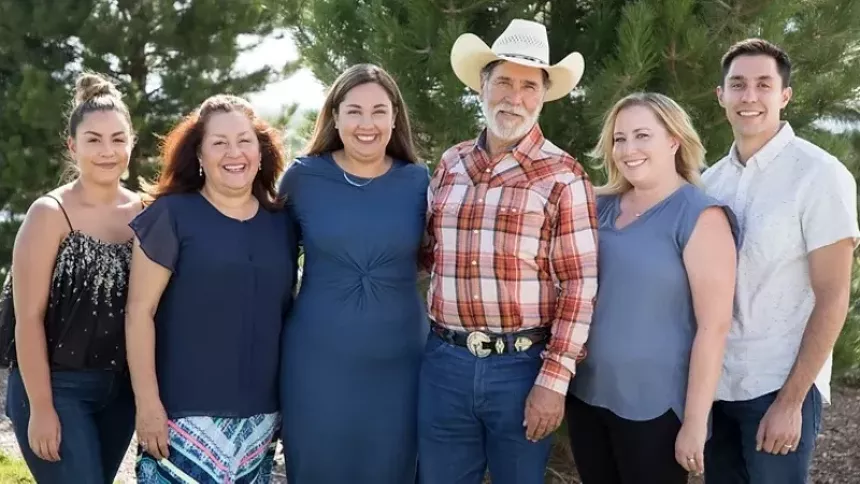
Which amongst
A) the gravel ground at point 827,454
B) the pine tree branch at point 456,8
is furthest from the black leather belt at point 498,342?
the gravel ground at point 827,454

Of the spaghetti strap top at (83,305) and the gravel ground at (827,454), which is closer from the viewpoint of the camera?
the spaghetti strap top at (83,305)

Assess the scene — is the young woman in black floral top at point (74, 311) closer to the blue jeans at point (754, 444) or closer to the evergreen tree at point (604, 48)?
the evergreen tree at point (604, 48)

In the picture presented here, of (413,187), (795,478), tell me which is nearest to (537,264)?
(413,187)

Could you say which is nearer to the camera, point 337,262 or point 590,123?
point 337,262

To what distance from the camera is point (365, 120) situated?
3.01 meters

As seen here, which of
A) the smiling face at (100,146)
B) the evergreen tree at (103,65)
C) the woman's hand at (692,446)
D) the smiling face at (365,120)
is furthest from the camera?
the evergreen tree at (103,65)

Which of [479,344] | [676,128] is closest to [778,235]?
[676,128]

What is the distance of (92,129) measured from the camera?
2865mm

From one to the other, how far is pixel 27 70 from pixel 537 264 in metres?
6.44

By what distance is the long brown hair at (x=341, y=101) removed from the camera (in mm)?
3043

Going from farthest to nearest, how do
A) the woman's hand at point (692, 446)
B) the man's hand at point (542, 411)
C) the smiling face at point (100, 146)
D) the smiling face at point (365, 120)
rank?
the smiling face at point (365, 120), the smiling face at point (100, 146), the man's hand at point (542, 411), the woman's hand at point (692, 446)

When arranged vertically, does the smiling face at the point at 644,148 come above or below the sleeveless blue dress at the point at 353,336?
above

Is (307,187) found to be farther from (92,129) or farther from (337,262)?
(92,129)

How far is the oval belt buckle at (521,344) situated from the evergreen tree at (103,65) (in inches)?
231
